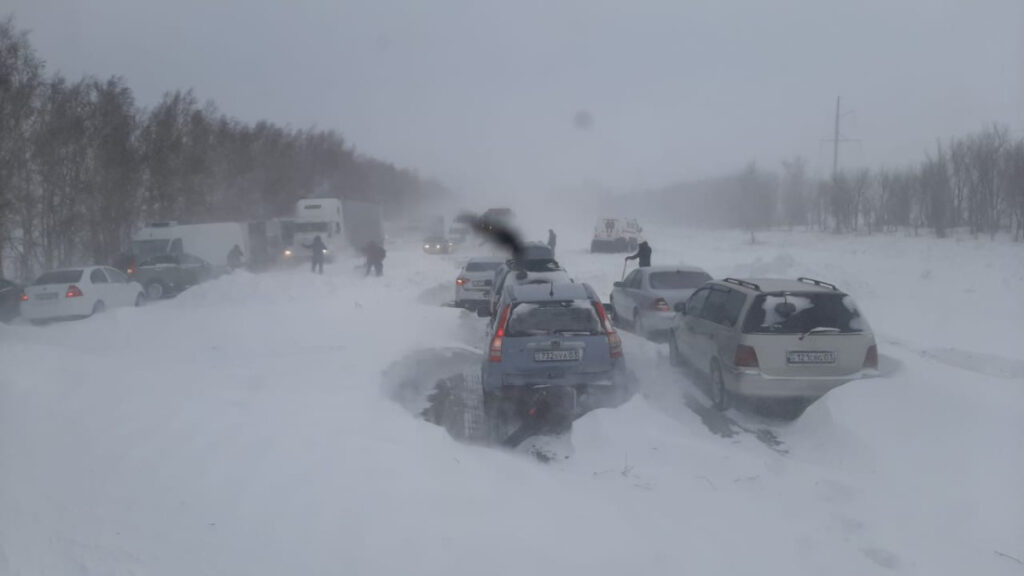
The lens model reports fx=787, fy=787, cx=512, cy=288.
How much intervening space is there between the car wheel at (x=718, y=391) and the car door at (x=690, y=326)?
66 cm

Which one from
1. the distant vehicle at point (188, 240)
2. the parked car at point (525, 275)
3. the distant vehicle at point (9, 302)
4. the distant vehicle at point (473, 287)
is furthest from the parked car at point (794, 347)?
the distant vehicle at point (188, 240)

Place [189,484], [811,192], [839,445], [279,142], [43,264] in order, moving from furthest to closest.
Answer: [811,192], [279,142], [43,264], [839,445], [189,484]

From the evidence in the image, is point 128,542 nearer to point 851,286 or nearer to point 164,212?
point 851,286

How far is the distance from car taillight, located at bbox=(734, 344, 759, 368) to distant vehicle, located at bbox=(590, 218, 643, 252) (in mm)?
35691

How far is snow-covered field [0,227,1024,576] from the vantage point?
4.61 meters

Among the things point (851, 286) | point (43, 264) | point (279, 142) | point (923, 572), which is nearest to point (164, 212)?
point (43, 264)

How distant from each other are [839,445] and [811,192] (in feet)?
191

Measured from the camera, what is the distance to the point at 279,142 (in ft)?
177

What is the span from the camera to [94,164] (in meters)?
32.1

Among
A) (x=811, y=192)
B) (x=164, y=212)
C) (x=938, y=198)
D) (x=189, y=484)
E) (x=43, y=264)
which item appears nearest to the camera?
(x=189, y=484)

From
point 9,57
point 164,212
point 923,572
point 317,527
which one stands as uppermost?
point 9,57

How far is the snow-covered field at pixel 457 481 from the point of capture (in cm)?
461

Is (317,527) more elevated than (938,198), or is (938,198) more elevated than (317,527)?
(938,198)

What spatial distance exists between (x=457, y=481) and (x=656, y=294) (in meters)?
9.50
